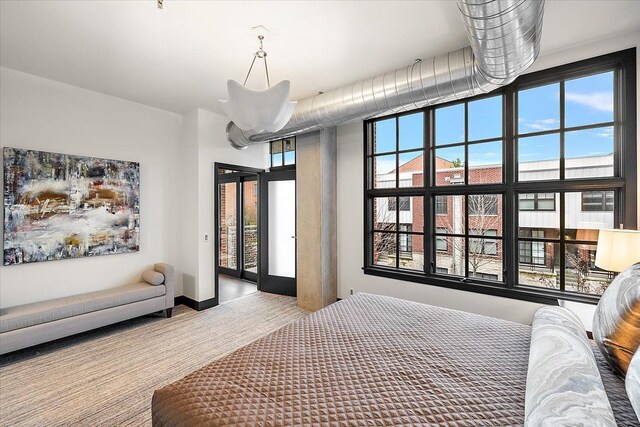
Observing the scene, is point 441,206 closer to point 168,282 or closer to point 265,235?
point 265,235

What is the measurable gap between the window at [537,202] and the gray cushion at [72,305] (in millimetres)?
4444

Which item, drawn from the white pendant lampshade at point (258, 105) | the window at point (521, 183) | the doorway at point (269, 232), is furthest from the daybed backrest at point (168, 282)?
the window at point (521, 183)

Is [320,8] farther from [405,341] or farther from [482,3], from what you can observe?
[405,341]

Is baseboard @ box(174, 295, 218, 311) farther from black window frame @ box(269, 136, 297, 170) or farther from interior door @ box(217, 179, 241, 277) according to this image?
black window frame @ box(269, 136, 297, 170)

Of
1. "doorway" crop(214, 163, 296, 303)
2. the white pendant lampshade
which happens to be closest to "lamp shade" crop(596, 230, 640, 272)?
the white pendant lampshade

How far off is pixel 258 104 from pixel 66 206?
9.71ft

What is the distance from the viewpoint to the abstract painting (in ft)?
9.89

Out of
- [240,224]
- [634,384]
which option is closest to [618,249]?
[634,384]

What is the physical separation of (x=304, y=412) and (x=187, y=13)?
8.85 feet

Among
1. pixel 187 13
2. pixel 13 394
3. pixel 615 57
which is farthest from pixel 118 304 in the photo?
pixel 615 57

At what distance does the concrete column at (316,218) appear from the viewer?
405 centimetres

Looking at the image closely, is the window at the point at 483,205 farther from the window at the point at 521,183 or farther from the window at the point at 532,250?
the window at the point at 532,250

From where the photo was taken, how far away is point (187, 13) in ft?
7.04

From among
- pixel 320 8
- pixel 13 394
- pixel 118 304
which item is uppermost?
pixel 320 8
